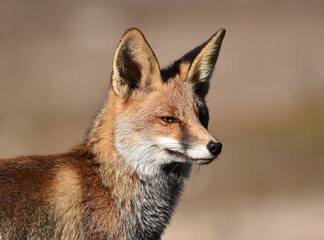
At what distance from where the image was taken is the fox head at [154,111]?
19.9 feet

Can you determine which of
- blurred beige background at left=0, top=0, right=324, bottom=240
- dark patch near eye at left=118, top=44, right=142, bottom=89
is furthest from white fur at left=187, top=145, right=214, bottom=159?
blurred beige background at left=0, top=0, right=324, bottom=240

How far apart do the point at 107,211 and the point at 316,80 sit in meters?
17.2

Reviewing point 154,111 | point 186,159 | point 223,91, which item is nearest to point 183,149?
point 186,159

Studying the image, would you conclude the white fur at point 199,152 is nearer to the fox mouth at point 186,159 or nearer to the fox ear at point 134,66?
the fox mouth at point 186,159

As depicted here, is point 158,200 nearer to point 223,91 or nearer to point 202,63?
point 202,63

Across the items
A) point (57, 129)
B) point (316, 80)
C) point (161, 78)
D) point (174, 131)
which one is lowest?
point (57, 129)


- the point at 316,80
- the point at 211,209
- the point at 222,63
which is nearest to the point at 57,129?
the point at 222,63

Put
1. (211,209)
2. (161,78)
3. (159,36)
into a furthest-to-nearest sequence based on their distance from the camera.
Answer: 1. (159,36)
2. (211,209)
3. (161,78)

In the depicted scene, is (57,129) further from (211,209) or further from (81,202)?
(81,202)

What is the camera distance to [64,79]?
22438 mm

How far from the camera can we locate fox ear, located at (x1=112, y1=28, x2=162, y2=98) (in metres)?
6.26

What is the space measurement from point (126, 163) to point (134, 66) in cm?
119

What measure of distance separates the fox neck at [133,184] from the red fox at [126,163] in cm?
1

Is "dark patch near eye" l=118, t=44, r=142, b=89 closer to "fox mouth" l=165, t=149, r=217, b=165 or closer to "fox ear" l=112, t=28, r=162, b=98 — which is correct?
"fox ear" l=112, t=28, r=162, b=98
